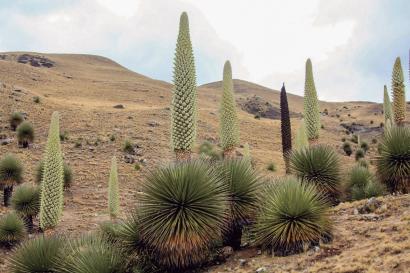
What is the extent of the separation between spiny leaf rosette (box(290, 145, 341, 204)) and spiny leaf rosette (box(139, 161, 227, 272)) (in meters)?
4.63

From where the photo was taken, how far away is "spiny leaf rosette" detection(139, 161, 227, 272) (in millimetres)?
8773

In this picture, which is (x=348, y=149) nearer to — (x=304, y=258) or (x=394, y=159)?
(x=394, y=159)

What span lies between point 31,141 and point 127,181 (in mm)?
8656

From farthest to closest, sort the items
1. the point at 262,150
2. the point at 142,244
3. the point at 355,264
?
1. the point at 262,150
2. the point at 142,244
3. the point at 355,264

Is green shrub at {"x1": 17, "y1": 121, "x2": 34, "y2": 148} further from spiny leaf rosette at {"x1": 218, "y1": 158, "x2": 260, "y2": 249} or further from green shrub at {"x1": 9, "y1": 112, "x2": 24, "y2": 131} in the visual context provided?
spiny leaf rosette at {"x1": 218, "y1": 158, "x2": 260, "y2": 249}

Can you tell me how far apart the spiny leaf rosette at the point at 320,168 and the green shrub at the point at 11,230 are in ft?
31.5

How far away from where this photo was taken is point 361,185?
55.0 ft

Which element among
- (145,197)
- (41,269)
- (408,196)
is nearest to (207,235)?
(145,197)

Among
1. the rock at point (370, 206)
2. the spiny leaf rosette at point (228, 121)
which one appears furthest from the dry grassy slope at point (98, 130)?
the rock at point (370, 206)

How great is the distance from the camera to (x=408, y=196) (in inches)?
486

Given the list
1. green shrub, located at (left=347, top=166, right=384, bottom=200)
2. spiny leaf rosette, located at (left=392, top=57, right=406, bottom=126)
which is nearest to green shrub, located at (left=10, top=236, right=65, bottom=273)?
green shrub, located at (left=347, top=166, right=384, bottom=200)

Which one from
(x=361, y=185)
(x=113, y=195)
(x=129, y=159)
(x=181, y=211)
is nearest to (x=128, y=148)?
(x=129, y=159)

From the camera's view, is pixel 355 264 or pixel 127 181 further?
pixel 127 181

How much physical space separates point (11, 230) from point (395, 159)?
12509 millimetres
